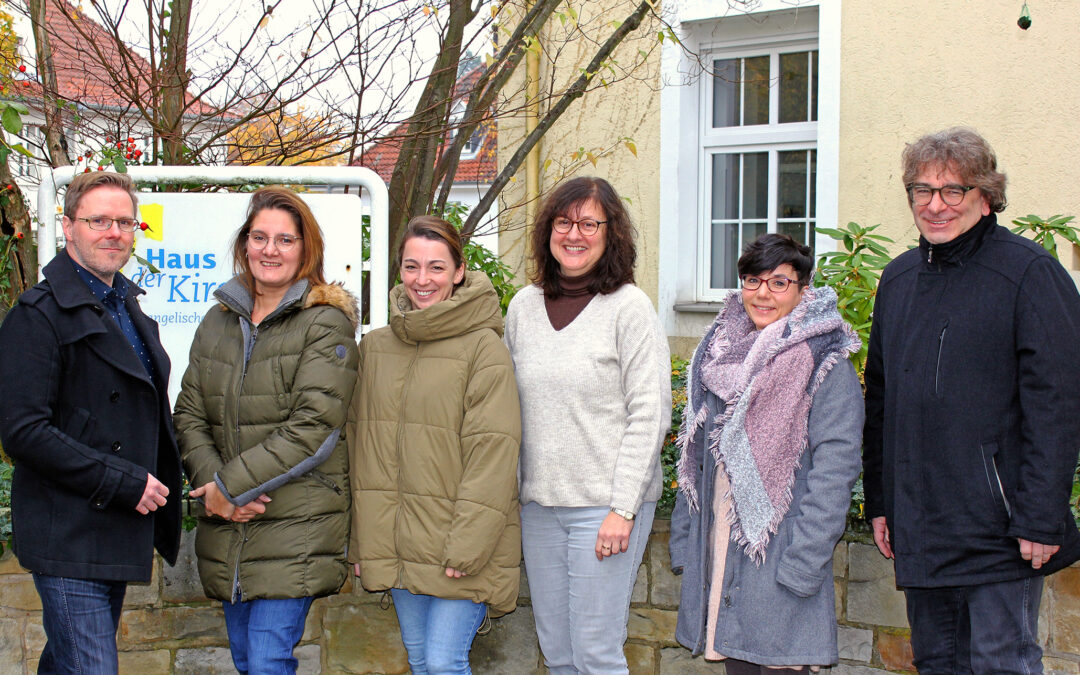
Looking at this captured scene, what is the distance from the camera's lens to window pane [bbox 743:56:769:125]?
285 inches

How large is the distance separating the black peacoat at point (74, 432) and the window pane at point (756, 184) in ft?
18.1

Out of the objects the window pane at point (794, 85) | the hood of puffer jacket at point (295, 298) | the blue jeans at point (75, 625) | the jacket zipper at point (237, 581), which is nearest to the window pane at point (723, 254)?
the window pane at point (794, 85)

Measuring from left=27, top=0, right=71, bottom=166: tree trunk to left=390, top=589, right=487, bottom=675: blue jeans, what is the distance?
3.12 metres

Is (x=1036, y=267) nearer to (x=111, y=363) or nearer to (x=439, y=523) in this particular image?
(x=439, y=523)

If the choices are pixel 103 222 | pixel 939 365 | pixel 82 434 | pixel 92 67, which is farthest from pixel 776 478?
pixel 92 67

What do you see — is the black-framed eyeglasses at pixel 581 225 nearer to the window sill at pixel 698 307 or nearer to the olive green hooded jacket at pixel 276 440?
A: the olive green hooded jacket at pixel 276 440

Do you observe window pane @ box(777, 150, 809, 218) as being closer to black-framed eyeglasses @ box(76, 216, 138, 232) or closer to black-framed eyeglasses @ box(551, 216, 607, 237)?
black-framed eyeglasses @ box(551, 216, 607, 237)

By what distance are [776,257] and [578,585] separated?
115cm

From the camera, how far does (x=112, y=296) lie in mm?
2855

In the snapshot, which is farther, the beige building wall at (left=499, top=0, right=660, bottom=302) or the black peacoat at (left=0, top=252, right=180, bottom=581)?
the beige building wall at (left=499, top=0, right=660, bottom=302)

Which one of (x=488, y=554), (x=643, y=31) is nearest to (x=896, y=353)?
(x=488, y=554)

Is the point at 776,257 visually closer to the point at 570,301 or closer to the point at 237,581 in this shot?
the point at 570,301

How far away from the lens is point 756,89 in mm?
7293

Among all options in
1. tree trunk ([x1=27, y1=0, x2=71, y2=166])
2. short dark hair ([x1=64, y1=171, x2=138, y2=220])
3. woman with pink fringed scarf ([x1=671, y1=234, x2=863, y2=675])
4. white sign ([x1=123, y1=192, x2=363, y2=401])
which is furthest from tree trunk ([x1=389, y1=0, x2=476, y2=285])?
woman with pink fringed scarf ([x1=671, y1=234, x2=863, y2=675])
